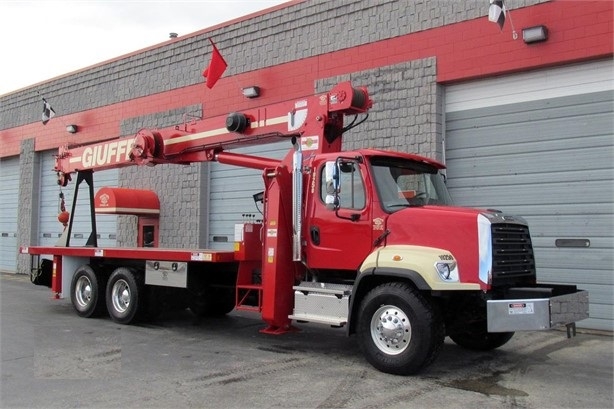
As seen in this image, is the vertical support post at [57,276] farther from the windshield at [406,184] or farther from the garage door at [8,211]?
the garage door at [8,211]

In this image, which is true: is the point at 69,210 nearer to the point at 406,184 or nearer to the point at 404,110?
the point at 404,110

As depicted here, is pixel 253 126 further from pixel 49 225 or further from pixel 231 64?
pixel 49 225

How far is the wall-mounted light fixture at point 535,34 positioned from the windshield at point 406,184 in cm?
385

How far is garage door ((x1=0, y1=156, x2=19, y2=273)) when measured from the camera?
75.6 ft

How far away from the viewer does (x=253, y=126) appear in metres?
9.33

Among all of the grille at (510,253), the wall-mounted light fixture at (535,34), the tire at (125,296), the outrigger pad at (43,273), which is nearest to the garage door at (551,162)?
the wall-mounted light fixture at (535,34)

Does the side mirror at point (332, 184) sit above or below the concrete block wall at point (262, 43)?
below

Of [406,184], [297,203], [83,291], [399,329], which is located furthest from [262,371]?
[83,291]

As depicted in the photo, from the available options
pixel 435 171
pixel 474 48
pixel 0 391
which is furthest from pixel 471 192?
pixel 0 391

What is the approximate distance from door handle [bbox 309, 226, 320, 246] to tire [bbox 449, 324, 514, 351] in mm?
Answer: 2390

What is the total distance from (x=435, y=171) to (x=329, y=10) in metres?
6.49

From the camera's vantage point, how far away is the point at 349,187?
745cm

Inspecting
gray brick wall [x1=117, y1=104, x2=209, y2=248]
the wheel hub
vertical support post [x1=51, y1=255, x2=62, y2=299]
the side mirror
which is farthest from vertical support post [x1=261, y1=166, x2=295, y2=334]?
gray brick wall [x1=117, y1=104, x2=209, y2=248]

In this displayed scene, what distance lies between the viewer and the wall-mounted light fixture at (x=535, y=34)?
33.3 ft
